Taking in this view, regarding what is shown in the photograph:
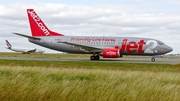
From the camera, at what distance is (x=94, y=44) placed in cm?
4003

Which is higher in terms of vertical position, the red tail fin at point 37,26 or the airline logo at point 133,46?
the red tail fin at point 37,26

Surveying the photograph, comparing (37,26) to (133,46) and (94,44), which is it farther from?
(133,46)

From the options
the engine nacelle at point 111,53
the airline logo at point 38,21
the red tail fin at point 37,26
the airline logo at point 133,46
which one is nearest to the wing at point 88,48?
the engine nacelle at point 111,53

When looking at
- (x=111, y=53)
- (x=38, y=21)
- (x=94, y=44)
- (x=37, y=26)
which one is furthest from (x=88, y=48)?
(x=38, y=21)

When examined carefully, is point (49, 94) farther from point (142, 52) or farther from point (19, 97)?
point (142, 52)

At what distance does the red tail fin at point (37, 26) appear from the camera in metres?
42.4

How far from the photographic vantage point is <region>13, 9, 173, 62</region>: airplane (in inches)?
1513

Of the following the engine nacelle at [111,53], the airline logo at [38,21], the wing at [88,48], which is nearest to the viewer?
the engine nacelle at [111,53]

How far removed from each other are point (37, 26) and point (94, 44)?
27.7ft

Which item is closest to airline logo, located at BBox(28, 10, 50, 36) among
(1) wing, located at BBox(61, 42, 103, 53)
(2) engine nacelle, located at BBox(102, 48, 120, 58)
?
(1) wing, located at BBox(61, 42, 103, 53)

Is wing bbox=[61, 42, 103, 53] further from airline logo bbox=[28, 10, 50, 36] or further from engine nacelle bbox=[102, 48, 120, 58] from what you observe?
airline logo bbox=[28, 10, 50, 36]

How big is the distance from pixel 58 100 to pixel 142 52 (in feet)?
106

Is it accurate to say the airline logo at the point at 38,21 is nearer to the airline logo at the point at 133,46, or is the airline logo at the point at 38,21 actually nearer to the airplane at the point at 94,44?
the airplane at the point at 94,44

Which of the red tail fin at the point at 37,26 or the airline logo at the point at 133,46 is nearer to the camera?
the airline logo at the point at 133,46
